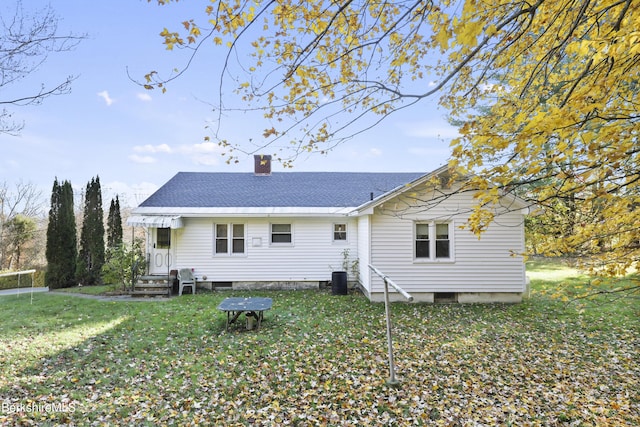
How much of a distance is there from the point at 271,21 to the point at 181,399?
5020 millimetres

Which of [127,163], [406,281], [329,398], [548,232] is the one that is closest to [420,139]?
[406,281]

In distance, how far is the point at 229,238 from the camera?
1259cm

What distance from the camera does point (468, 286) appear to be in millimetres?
9953

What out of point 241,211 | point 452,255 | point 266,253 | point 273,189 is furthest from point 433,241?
point 273,189

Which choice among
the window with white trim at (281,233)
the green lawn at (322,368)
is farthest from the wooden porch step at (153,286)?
the window with white trim at (281,233)

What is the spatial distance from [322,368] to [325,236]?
24.9ft

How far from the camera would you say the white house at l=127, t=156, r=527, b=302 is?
9898mm

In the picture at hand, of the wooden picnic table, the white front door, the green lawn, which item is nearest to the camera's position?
the green lawn

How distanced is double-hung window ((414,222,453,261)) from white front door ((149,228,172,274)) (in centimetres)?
932

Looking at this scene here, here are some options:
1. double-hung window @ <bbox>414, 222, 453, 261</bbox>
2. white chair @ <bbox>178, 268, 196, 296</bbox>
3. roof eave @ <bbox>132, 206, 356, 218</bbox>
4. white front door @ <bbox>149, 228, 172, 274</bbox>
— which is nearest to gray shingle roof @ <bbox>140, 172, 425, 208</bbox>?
roof eave @ <bbox>132, 206, 356, 218</bbox>

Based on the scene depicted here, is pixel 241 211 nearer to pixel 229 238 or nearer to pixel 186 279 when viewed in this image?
pixel 229 238

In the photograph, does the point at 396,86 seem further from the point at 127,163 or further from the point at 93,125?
the point at 127,163

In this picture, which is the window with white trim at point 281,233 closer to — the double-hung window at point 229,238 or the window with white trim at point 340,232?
the double-hung window at point 229,238

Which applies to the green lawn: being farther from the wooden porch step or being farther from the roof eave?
the roof eave
